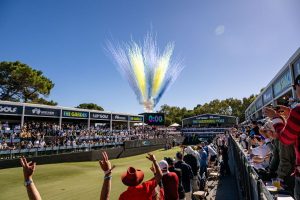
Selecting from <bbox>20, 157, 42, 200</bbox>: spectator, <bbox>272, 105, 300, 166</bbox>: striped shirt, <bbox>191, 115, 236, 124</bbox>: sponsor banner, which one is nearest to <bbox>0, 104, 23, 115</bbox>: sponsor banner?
<bbox>20, 157, 42, 200</bbox>: spectator

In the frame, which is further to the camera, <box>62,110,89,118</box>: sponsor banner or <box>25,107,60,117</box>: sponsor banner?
<box>62,110,89,118</box>: sponsor banner

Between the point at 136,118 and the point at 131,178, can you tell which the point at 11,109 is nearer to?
the point at 131,178

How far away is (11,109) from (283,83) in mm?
23522

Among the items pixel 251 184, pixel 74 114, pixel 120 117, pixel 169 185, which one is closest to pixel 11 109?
pixel 74 114

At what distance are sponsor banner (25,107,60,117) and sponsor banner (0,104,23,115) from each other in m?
0.82

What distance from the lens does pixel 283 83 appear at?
68.9 ft

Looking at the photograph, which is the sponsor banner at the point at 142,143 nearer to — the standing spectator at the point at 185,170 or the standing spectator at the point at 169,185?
the standing spectator at the point at 185,170

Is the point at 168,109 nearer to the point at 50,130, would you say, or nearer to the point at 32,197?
the point at 50,130

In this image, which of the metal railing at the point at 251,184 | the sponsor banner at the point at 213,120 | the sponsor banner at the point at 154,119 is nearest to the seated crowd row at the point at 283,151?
the metal railing at the point at 251,184

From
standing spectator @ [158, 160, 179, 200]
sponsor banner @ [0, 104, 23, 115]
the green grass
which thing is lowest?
the green grass

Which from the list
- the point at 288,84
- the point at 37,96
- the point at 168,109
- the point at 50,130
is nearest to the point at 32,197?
the point at 288,84

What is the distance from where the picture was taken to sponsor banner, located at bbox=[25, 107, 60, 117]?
26.8 meters

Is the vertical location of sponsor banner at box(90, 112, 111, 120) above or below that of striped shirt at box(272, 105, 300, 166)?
above

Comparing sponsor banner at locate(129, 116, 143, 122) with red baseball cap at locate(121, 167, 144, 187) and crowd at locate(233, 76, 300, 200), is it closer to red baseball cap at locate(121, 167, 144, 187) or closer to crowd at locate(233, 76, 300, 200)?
crowd at locate(233, 76, 300, 200)
